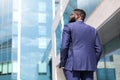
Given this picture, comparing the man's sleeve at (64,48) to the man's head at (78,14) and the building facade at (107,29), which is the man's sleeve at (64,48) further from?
the building facade at (107,29)

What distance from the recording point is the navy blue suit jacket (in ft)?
15.2

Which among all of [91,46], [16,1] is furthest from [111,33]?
[16,1]

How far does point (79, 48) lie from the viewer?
4.71 meters

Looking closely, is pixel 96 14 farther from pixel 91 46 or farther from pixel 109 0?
pixel 91 46

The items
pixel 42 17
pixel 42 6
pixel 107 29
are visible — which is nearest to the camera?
pixel 107 29

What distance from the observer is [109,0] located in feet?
42.6

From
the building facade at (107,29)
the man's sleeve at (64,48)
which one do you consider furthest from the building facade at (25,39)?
the man's sleeve at (64,48)

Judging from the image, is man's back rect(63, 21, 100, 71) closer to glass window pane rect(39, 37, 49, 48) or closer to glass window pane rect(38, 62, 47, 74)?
glass window pane rect(38, 62, 47, 74)

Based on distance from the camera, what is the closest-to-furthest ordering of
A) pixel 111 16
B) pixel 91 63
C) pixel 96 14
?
pixel 91 63 < pixel 111 16 < pixel 96 14

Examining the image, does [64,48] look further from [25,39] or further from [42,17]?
[42,17]

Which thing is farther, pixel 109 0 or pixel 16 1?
pixel 16 1

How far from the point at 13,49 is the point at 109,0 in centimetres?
3648

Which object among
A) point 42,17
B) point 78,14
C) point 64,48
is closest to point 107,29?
point 78,14

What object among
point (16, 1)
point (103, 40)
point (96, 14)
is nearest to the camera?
point (96, 14)
